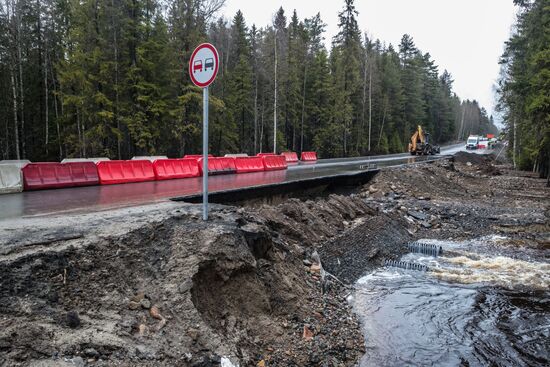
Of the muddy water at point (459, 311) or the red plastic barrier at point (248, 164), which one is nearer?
the muddy water at point (459, 311)

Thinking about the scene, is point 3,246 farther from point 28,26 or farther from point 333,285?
point 28,26

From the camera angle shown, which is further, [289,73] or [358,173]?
[289,73]

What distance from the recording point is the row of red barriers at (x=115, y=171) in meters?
11.9

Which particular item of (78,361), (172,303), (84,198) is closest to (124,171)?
(84,198)

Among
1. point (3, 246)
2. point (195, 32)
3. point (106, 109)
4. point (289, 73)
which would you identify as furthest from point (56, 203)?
point (289, 73)

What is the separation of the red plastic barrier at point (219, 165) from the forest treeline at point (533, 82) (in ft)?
57.1

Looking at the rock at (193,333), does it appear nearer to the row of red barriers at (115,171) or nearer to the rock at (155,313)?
the rock at (155,313)

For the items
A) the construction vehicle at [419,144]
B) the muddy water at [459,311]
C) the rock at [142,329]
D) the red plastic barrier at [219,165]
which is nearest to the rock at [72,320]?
the rock at [142,329]

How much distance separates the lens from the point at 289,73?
42.8m

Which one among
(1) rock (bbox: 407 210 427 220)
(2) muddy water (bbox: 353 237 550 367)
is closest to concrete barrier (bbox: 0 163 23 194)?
(2) muddy water (bbox: 353 237 550 367)

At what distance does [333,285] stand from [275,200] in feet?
17.3

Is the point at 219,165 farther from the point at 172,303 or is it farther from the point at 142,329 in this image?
the point at 142,329

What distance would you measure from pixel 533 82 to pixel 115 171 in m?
24.2

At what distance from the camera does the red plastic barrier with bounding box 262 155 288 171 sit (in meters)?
21.6
